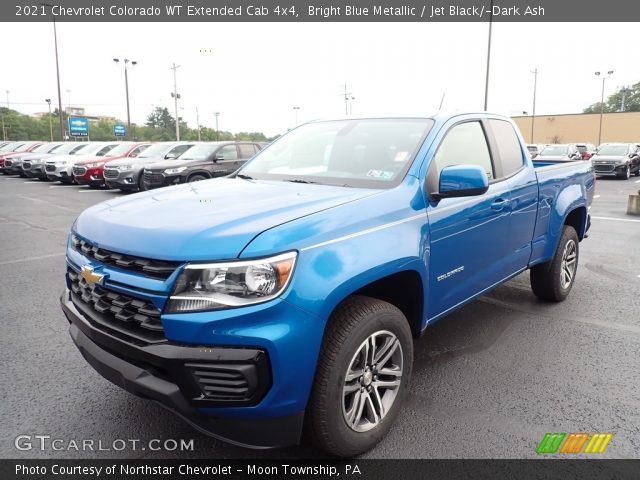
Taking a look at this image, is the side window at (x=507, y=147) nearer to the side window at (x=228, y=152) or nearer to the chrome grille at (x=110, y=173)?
the side window at (x=228, y=152)

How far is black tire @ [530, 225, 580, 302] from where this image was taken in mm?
4812

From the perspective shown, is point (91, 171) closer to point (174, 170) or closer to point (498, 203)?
point (174, 170)

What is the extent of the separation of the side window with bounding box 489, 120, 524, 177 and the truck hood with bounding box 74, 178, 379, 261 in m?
1.74

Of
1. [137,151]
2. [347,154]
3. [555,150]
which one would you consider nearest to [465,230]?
[347,154]

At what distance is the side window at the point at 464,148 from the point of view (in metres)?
3.37

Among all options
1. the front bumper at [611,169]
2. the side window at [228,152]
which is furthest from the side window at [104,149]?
the front bumper at [611,169]

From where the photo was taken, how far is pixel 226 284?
82.7 inches

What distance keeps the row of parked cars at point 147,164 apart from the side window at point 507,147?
971 cm

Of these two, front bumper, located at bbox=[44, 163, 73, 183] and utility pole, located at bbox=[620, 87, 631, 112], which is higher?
utility pole, located at bbox=[620, 87, 631, 112]

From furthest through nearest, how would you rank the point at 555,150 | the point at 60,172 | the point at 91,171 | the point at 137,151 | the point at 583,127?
the point at 583,127
the point at 555,150
the point at 137,151
the point at 60,172
the point at 91,171

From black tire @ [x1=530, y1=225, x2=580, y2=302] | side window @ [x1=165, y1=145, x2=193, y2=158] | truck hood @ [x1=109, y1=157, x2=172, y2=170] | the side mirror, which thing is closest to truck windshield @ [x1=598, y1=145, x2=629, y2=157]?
side window @ [x1=165, y1=145, x2=193, y2=158]

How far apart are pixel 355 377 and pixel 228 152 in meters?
12.6

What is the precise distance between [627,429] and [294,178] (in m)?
2.54

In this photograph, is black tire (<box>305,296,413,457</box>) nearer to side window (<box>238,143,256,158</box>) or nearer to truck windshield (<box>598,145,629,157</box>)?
side window (<box>238,143,256,158</box>)
